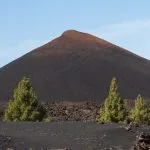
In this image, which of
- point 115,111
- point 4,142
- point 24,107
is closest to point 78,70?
point 115,111

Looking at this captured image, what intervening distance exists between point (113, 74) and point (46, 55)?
15.8 meters

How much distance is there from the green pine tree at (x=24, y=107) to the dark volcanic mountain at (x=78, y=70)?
48213 millimetres

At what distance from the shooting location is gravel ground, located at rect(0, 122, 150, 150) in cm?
1736

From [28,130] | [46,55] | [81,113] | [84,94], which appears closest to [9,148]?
[28,130]

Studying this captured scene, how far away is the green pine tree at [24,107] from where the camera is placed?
88.3 feet

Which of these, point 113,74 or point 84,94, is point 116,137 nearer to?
point 84,94

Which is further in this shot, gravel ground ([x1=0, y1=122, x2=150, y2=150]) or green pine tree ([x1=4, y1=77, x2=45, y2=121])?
green pine tree ([x1=4, y1=77, x2=45, y2=121])

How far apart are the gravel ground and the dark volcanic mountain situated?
54.4 meters

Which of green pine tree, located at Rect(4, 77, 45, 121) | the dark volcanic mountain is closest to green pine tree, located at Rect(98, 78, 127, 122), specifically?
green pine tree, located at Rect(4, 77, 45, 121)

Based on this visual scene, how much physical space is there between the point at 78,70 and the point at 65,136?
2752 inches

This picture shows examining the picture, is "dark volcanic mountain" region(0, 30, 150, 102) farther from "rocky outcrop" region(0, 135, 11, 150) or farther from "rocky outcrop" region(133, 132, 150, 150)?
"rocky outcrop" region(133, 132, 150, 150)

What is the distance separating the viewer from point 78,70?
292 ft

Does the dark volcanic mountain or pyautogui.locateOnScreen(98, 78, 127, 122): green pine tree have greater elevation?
the dark volcanic mountain

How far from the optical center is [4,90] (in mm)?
84750
